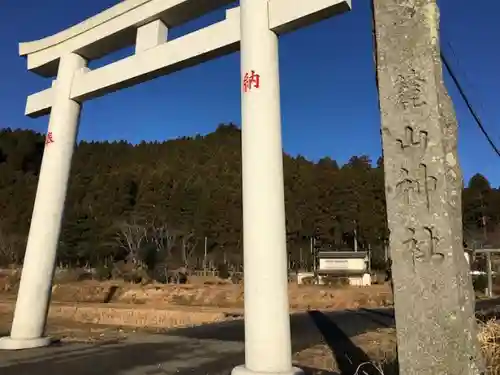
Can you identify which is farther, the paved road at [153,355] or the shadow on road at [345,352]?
the paved road at [153,355]

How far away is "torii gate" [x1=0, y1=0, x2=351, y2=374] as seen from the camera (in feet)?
16.2

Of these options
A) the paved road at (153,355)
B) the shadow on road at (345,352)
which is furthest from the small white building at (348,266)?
the paved road at (153,355)

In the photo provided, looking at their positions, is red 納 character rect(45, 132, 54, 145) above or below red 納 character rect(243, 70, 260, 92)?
above

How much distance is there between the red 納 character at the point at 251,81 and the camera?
17.3 feet

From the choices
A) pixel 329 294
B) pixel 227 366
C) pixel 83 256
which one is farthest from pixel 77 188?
pixel 227 366

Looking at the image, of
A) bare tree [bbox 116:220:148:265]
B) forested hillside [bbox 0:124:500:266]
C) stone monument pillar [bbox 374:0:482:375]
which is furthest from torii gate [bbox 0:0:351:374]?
bare tree [bbox 116:220:148:265]

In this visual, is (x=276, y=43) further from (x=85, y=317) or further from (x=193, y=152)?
(x=193, y=152)

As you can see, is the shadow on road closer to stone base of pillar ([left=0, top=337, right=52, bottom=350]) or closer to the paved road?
the paved road

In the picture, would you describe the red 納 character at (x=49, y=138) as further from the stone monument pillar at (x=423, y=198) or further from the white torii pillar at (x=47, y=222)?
the stone monument pillar at (x=423, y=198)

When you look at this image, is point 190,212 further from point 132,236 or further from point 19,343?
point 19,343

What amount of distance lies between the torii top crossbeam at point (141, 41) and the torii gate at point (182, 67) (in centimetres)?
2

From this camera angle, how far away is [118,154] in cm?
8494

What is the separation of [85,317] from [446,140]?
1021 inches

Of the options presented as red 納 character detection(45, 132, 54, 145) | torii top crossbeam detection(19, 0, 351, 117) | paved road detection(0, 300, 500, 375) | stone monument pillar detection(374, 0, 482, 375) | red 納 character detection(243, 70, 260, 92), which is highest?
torii top crossbeam detection(19, 0, 351, 117)
